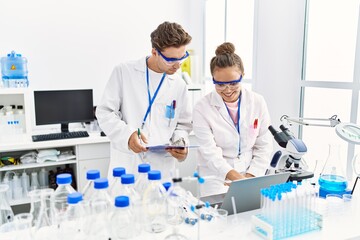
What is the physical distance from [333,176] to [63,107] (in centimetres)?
264

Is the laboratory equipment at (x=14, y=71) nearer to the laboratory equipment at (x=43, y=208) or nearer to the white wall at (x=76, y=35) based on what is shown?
the white wall at (x=76, y=35)

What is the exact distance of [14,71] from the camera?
309cm

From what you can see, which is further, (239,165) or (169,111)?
(169,111)

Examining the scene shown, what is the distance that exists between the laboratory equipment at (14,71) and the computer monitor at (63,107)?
185mm

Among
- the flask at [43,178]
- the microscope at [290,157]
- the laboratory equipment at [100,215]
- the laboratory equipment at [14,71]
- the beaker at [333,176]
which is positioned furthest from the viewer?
the flask at [43,178]

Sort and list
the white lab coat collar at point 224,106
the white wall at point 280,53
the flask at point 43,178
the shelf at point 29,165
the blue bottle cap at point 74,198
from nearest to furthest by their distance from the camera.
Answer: the blue bottle cap at point 74,198 → the white lab coat collar at point 224,106 → the white wall at point 280,53 → the shelf at point 29,165 → the flask at point 43,178

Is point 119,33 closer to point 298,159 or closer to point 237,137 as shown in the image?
point 237,137

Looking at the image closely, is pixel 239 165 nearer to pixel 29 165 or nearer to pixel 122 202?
pixel 122 202

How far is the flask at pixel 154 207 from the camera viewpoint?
3.92 feet

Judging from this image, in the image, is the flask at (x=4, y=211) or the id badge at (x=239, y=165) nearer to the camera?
the flask at (x=4, y=211)

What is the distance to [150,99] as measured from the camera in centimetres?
201

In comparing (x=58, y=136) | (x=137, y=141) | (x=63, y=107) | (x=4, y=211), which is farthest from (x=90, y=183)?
(x=63, y=107)

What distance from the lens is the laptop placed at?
1319mm

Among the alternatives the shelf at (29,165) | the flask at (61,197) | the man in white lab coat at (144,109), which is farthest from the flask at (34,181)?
the flask at (61,197)
